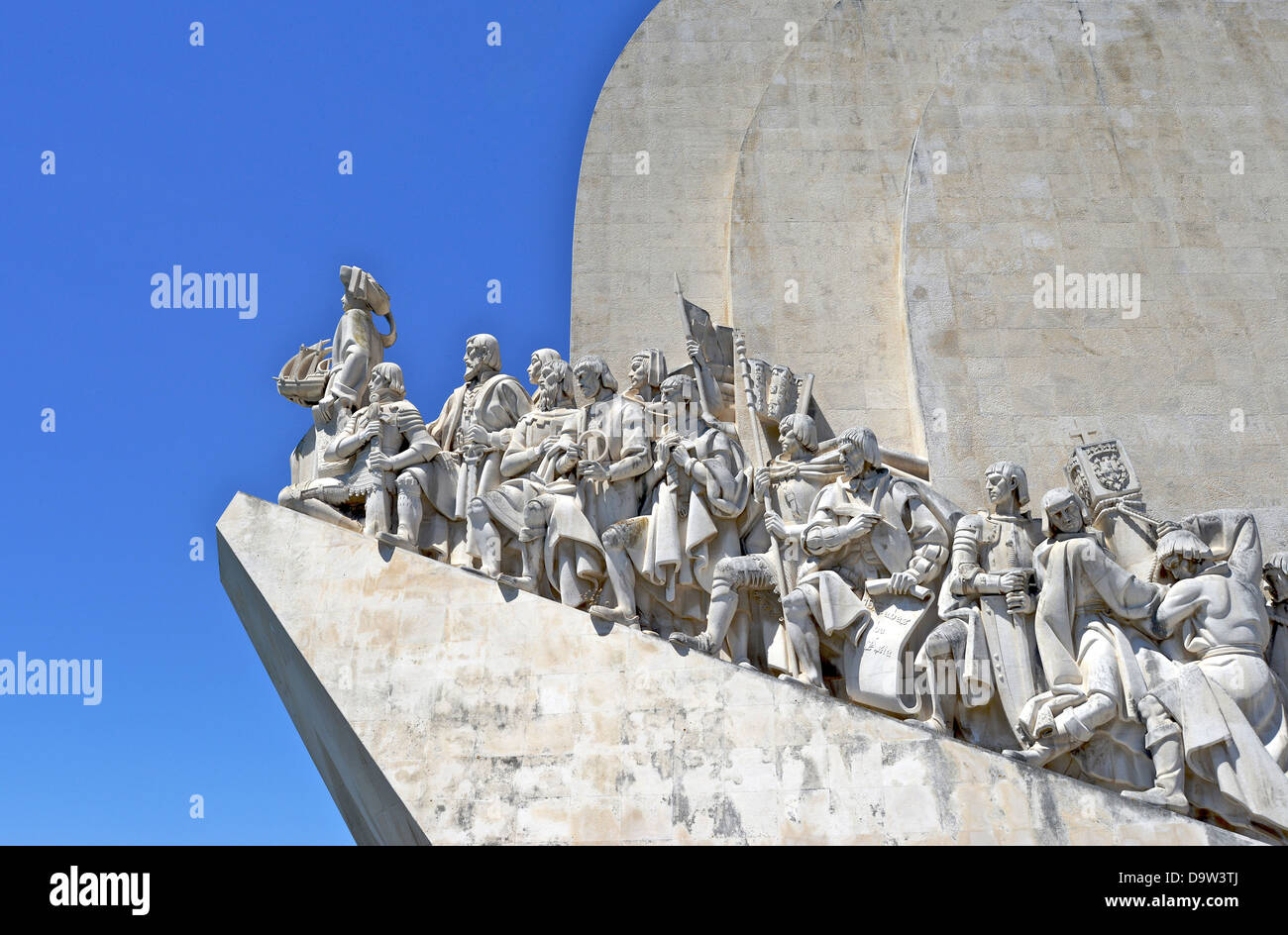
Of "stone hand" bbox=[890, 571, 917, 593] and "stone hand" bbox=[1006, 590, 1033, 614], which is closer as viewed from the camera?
"stone hand" bbox=[1006, 590, 1033, 614]

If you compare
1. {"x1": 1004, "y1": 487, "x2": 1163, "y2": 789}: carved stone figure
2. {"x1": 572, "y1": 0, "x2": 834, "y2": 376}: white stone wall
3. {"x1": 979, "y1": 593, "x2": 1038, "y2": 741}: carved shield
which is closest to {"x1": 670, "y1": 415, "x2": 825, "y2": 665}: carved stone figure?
{"x1": 979, "y1": 593, "x2": 1038, "y2": 741}: carved shield

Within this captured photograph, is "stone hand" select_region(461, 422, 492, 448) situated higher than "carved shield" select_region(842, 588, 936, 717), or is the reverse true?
"stone hand" select_region(461, 422, 492, 448)

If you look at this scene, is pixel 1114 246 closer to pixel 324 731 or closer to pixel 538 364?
pixel 538 364

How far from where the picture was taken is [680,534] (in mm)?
8609

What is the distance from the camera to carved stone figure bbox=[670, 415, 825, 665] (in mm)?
8281

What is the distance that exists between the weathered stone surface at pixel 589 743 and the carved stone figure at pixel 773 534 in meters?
0.32

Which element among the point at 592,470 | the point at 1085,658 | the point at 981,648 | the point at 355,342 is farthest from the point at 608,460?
the point at 1085,658

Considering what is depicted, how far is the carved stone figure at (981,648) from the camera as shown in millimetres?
7793

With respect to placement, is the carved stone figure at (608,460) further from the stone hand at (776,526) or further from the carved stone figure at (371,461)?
the carved stone figure at (371,461)

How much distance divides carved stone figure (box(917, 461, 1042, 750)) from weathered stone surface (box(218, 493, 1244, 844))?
356 millimetres

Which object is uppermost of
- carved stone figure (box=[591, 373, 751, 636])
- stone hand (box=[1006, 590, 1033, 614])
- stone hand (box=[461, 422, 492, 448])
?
stone hand (box=[461, 422, 492, 448])

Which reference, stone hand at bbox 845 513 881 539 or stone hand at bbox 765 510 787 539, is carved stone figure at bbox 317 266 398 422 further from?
stone hand at bbox 845 513 881 539

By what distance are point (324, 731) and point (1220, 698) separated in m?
5.22
